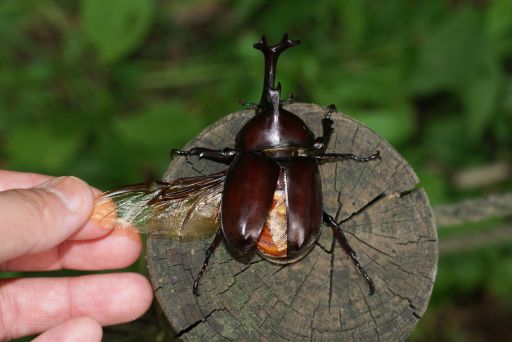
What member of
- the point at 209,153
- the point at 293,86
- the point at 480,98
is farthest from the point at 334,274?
the point at 480,98

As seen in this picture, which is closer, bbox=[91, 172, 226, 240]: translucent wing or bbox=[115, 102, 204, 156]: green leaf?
bbox=[91, 172, 226, 240]: translucent wing

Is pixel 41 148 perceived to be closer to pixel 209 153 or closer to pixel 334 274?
pixel 209 153

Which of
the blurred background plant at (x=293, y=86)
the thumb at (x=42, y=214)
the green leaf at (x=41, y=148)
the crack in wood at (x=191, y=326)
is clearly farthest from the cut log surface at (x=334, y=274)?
the green leaf at (x=41, y=148)

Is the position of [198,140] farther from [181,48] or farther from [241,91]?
[181,48]

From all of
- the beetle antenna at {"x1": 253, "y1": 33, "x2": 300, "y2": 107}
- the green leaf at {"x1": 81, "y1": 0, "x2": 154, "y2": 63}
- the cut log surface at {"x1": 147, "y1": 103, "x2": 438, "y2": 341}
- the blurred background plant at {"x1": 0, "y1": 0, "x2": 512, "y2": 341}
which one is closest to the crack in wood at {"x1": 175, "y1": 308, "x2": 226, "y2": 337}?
the cut log surface at {"x1": 147, "y1": 103, "x2": 438, "y2": 341}

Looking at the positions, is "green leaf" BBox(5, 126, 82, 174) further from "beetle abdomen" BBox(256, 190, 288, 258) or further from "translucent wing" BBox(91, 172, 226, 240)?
"beetle abdomen" BBox(256, 190, 288, 258)

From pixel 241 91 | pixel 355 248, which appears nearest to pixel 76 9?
pixel 241 91
